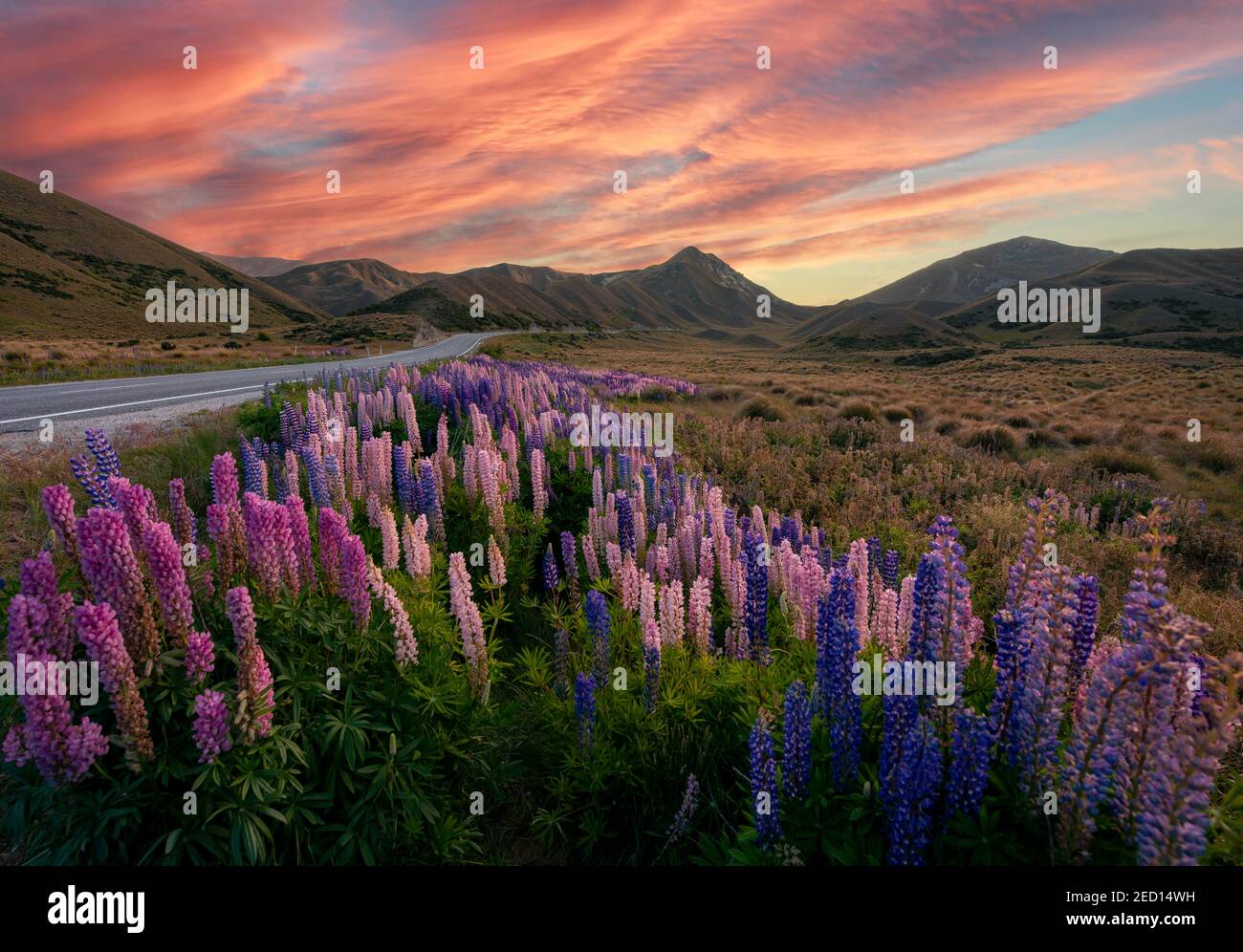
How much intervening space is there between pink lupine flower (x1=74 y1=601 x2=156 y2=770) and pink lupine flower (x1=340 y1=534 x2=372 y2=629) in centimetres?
105

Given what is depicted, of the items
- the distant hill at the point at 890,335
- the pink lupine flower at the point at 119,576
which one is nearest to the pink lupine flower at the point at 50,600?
the pink lupine flower at the point at 119,576

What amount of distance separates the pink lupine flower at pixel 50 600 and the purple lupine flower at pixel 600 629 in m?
2.59

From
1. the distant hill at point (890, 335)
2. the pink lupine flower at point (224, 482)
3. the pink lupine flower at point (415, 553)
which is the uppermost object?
the distant hill at point (890, 335)

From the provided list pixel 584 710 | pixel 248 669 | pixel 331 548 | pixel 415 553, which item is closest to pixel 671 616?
pixel 584 710

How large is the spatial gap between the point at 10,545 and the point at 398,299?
7679 inches

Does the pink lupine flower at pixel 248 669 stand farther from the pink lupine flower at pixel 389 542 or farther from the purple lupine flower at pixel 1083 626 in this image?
the purple lupine flower at pixel 1083 626

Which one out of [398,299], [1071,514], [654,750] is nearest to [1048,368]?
[1071,514]

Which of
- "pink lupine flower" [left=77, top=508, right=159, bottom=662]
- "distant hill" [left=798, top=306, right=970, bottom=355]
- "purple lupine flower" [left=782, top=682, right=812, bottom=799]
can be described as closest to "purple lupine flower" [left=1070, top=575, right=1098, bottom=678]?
"purple lupine flower" [left=782, top=682, right=812, bottom=799]

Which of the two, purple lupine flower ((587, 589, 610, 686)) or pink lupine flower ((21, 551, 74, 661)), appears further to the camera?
purple lupine flower ((587, 589, 610, 686))

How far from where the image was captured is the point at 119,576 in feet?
9.10

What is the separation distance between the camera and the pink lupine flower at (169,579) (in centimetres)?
283

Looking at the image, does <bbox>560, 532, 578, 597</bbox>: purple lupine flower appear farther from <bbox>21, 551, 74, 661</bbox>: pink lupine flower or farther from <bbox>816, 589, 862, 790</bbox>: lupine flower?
<bbox>21, 551, 74, 661</bbox>: pink lupine flower

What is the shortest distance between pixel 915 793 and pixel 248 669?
2.92 metres

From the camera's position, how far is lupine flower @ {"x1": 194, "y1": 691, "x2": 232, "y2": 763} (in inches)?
105
